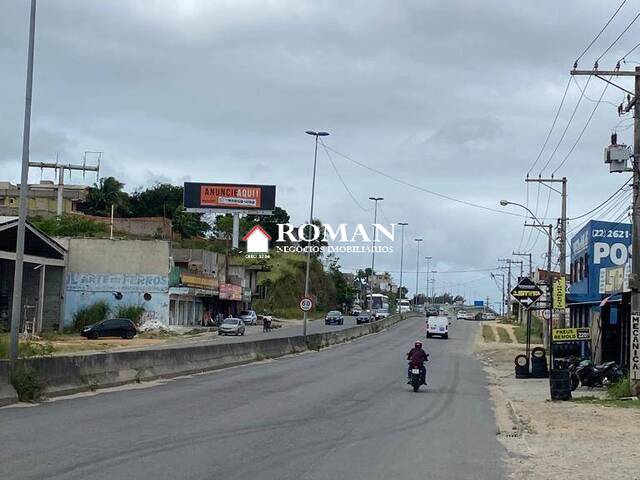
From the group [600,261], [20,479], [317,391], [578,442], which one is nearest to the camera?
[20,479]

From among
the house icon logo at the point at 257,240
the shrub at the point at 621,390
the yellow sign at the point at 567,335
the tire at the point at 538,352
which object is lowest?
the shrub at the point at 621,390

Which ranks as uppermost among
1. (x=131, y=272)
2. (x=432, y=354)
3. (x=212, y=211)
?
(x=212, y=211)

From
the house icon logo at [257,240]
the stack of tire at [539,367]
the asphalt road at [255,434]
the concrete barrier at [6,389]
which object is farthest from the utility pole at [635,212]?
the house icon logo at [257,240]

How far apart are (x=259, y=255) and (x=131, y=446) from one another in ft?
319

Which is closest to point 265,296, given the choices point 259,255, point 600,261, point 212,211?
point 259,255

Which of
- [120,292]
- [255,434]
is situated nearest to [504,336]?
[120,292]

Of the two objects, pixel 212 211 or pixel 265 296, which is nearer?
pixel 212 211

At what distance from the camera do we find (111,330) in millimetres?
59625

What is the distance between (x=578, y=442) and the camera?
1463 cm

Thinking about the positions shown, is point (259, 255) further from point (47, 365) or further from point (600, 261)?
point (47, 365)

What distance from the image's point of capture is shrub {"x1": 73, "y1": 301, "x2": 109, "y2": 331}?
6706 cm

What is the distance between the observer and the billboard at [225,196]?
10050cm

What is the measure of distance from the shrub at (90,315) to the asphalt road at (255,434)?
4369 centimetres

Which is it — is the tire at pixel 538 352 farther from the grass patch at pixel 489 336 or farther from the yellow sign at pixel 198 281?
the yellow sign at pixel 198 281
